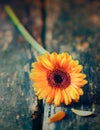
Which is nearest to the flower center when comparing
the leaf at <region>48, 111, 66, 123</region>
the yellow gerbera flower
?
the yellow gerbera flower

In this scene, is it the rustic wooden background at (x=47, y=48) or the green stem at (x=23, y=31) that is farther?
the green stem at (x=23, y=31)

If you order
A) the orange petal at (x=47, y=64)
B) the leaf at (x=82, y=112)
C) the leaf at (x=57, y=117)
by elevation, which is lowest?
the leaf at (x=57, y=117)

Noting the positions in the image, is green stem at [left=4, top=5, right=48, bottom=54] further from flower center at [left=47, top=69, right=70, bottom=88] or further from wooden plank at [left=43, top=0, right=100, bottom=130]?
flower center at [left=47, top=69, right=70, bottom=88]

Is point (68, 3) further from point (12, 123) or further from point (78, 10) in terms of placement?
point (12, 123)

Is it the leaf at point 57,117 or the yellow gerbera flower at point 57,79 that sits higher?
the yellow gerbera flower at point 57,79

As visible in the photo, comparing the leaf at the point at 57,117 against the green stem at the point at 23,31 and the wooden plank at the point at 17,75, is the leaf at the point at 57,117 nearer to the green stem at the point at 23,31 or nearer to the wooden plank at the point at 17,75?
the wooden plank at the point at 17,75

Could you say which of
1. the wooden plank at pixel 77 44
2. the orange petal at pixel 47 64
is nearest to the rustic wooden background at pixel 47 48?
the wooden plank at pixel 77 44

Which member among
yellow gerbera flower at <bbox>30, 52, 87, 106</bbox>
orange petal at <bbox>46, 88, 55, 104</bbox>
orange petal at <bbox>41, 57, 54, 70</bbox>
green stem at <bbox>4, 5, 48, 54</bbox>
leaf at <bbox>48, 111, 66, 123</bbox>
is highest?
green stem at <bbox>4, 5, 48, 54</bbox>

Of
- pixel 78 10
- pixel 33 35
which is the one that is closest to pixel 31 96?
pixel 33 35
